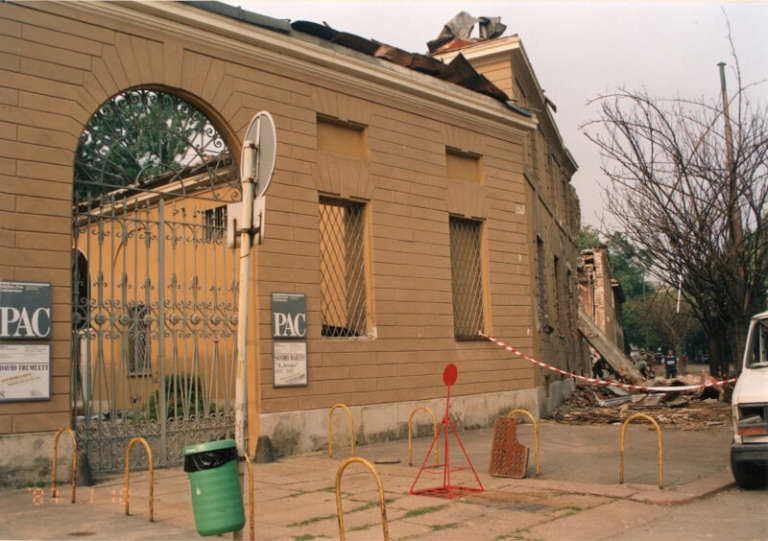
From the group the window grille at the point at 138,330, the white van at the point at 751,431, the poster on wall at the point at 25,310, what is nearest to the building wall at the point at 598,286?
the white van at the point at 751,431

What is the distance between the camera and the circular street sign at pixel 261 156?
5.30 m

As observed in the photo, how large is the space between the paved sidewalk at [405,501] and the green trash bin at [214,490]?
104 cm

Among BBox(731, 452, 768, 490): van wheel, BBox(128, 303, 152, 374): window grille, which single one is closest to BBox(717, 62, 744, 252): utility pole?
BBox(731, 452, 768, 490): van wheel

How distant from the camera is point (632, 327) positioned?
7600 cm

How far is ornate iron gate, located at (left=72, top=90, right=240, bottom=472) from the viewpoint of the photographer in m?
9.45

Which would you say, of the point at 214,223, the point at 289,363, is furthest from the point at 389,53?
the point at 289,363

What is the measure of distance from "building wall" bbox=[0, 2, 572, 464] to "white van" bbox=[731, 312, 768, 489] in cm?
595

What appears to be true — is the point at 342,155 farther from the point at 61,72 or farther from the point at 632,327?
the point at 632,327

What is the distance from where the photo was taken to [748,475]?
7.76 metres

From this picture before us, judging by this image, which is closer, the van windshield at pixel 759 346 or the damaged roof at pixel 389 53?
the van windshield at pixel 759 346

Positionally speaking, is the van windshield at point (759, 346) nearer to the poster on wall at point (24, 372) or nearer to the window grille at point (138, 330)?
the window grille at point (138, 330)

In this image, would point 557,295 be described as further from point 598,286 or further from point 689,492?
point 598,286

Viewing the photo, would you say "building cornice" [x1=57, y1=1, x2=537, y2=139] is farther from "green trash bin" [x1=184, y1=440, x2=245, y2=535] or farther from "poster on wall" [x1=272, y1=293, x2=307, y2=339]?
"green trash bin" [x1=184, y1=440, x2=245, y2=535]

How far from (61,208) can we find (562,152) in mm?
19986
